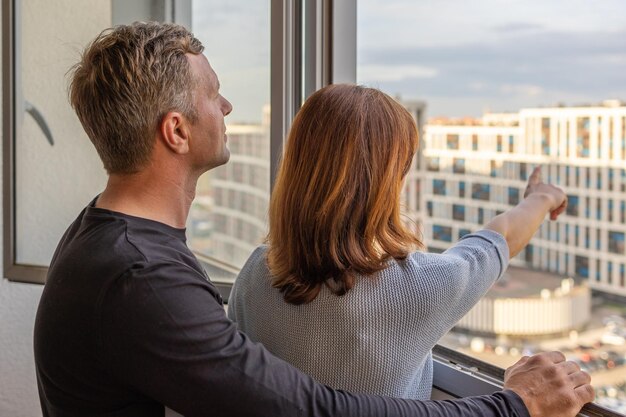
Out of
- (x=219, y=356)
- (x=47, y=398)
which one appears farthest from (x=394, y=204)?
(x=47, y=398)

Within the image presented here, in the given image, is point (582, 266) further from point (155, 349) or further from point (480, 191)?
point (155, 349)

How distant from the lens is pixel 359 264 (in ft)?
4.15

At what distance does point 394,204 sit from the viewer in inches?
51.8

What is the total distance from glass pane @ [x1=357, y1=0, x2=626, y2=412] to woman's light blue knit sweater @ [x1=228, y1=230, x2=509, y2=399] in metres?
0.18

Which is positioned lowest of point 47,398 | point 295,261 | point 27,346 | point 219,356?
point 27,346

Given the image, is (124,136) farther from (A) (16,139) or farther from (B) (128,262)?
(A) (16,139)

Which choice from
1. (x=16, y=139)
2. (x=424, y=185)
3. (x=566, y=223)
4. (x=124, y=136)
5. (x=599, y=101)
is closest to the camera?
(x=124, y=136)

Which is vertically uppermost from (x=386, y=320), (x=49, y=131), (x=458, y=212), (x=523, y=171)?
(x=49, y=131)

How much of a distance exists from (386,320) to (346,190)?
222mm

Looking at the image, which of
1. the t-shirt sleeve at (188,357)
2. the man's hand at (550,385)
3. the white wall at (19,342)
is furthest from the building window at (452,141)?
the white wall at (19,342)

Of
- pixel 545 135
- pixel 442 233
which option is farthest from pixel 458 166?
pixel 545 135

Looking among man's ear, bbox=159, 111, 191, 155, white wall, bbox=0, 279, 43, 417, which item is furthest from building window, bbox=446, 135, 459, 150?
white wall, bbox=0, 279, 43, 417

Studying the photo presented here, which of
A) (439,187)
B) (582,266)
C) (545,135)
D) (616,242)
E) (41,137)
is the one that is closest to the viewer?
(616,242)

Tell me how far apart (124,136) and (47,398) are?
0.45 meters
